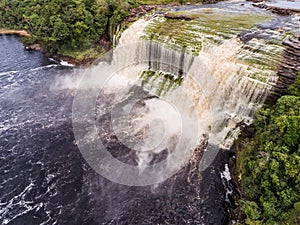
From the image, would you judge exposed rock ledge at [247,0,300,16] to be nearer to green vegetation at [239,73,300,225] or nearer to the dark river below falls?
green vegetation at [239,73,300,225]

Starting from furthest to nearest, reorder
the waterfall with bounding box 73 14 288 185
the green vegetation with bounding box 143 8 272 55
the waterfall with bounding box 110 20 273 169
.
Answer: the green vegetation with bounding box 143 8 272 55 < the waterfall with bounding box 110 20 273 169 < the waterfall with bounding box 73 14 288 185

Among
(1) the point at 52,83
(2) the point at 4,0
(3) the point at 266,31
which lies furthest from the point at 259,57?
(2) the point at 4,0

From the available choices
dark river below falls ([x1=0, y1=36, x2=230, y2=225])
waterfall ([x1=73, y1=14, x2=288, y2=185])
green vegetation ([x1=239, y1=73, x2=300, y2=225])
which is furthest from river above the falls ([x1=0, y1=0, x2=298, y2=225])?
green vegetation ([x1=239, y1=73, x2=300, y2=225])

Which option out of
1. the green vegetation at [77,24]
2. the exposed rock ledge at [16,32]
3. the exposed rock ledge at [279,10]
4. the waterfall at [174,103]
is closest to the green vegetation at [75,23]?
the green vegetation at [77,24]

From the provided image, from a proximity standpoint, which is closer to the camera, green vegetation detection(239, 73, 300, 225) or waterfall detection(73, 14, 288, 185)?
green vegetation detection(239, 73, 300, 225)

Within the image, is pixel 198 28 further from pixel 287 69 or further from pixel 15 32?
pixel 15 32

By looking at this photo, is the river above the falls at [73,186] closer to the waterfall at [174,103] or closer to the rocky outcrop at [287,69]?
the waterfall at [174,103]

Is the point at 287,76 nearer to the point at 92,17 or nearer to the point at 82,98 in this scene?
the point at 82,98
